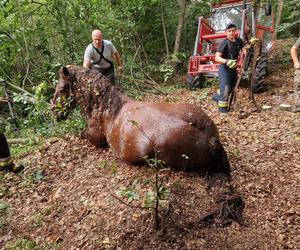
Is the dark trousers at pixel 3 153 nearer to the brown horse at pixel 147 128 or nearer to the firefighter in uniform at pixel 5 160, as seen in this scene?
the firefighter in uniform at pixel 5 160

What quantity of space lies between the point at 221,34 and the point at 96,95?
5.50 m

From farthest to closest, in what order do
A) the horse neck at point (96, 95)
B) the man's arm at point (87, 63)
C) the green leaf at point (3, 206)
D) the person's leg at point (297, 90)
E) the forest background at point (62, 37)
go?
the forest background at point (62, 37)
the person's leg at point (297, 90)
the man's arm at point (87, 63)
the horse neck at point (96, 95)
the green leaf at point (3, 206)

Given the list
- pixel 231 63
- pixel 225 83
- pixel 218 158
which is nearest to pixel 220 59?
pixel 231 63

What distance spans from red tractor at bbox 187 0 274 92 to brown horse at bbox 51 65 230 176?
5003 millimetres

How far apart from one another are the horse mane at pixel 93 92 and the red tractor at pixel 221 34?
4856 mm

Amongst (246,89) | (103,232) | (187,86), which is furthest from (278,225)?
(187,86)

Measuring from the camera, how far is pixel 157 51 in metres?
13.3

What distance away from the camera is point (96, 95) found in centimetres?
521

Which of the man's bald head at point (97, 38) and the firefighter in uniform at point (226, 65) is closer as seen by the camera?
the man's bald head at point (97, 38)

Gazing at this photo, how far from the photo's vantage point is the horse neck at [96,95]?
5074 mm

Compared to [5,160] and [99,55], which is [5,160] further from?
[99,55]

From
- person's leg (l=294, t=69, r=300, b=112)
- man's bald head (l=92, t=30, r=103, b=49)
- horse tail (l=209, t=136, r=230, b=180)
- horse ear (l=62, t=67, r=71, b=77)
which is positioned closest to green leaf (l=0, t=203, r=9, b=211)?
horse ear (l=62, t=67, r=71, b=77)

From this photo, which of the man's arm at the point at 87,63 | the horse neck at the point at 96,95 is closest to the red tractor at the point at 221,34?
the man's arm at the point at 87,63

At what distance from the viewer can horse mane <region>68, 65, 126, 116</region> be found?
5102 millimetres
